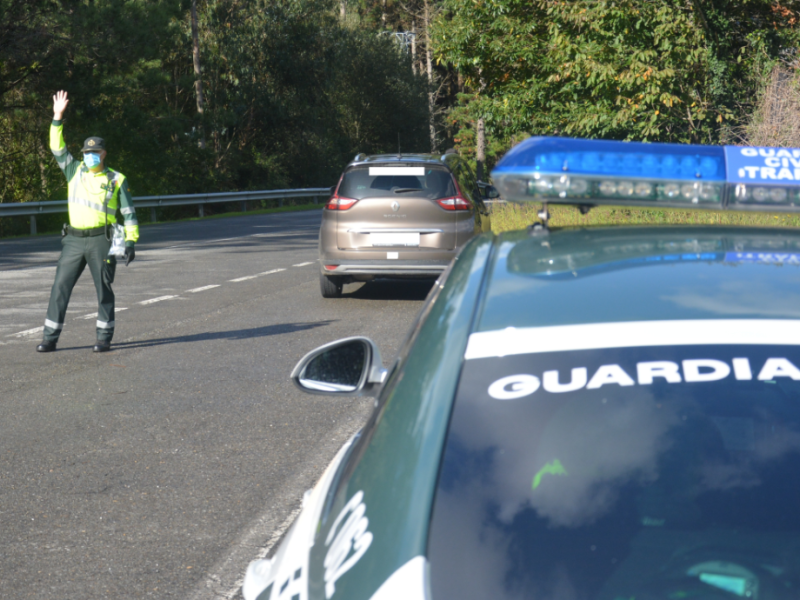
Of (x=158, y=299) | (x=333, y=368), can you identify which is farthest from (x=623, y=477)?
(x=158, y=299)

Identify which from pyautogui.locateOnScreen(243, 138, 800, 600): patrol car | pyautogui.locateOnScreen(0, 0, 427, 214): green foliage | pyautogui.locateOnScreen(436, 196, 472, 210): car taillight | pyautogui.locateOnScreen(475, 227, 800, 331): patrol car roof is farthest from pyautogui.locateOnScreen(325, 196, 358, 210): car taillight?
pyautogui.locateOnScreen(0, 0, 427, 214): green foliage

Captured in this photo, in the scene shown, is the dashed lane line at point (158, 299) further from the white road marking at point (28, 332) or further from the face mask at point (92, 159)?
the face mask at point (92, 159)

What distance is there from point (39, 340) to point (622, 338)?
8.28 meters

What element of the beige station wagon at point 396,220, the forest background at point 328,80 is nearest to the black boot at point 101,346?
→ the beige station wagon at point 396,220

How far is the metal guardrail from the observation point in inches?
953

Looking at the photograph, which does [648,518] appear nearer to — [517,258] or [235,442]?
[517,258]

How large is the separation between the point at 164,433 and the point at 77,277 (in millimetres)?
Result: 3352

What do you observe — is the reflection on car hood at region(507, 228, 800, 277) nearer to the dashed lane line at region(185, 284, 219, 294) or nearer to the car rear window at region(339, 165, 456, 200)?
the car rear window at region(339, 165, 456, 200)

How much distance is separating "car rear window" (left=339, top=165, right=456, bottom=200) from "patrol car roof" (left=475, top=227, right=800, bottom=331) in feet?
29.5

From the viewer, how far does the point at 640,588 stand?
152 cm

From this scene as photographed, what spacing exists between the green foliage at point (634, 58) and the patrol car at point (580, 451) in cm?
1735

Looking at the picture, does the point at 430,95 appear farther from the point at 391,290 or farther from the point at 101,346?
the point at 101,346

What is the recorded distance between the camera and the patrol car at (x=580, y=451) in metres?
1.54

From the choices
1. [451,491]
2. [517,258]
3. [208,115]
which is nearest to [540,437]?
[451,491]
